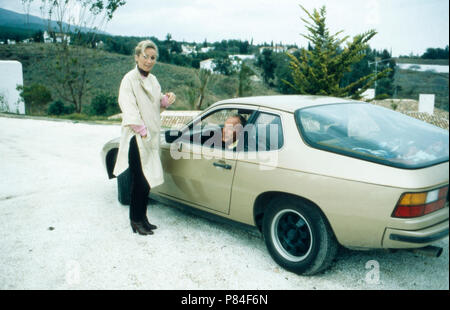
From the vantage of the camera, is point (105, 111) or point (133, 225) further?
point (105, 111)

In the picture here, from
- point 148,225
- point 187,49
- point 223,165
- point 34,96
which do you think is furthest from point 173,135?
point 187,49

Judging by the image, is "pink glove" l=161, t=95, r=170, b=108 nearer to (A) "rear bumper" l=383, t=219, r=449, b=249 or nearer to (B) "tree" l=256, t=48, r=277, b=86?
(A) "rear bumper" l=383, t=219, r=449, b=249

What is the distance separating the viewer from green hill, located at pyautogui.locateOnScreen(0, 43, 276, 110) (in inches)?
1219

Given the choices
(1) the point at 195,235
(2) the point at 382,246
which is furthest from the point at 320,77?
(2) the point at 382,246

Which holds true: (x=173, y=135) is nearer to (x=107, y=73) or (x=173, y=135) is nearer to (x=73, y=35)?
(x=73, y=35)

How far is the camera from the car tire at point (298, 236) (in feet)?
9.12

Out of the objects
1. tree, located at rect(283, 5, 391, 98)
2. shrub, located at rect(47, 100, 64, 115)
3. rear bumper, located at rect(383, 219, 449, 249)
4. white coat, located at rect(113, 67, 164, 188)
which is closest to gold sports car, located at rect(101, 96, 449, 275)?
rear bumper, located at rect(383, 219, 449, 249)

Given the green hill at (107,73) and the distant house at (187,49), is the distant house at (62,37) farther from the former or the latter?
the distant house at (187,49)

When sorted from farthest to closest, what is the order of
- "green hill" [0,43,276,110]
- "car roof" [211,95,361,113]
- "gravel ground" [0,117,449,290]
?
"green hill" [0,43,276,110]
"car roof" [211,95,361,113]
"gravel ground" [0,117,449,290]

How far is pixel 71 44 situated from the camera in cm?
2041

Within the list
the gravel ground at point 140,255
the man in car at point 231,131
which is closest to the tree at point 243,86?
the gravel ground at point 140,255

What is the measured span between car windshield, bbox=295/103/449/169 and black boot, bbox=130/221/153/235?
6.78 ft
